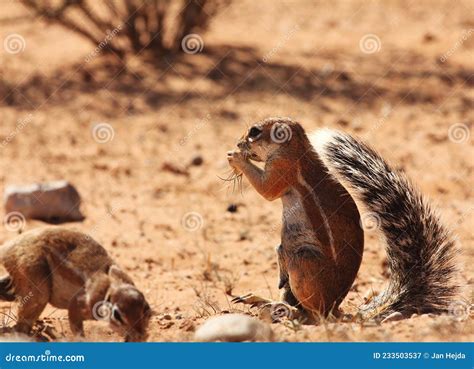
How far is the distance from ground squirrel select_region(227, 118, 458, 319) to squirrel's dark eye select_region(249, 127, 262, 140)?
1.66 feet

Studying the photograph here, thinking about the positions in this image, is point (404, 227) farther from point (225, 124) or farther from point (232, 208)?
point (225, 124)

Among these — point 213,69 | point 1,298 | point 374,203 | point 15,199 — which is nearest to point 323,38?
point 213,69

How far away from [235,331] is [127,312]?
0.75 metres

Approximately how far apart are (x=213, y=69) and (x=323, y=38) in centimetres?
276

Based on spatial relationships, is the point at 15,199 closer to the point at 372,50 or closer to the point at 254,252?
the point at 254,252

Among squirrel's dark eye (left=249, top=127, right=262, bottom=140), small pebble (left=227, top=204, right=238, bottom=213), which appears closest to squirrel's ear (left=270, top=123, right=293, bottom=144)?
squirrel's dark eye (left=249, top=127, right=262, bottom=140)

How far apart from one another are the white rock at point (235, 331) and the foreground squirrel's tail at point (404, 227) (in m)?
1.31

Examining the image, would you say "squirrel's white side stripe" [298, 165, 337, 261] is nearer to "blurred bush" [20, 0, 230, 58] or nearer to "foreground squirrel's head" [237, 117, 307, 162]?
"foreground squirrel's head" [237, 117, 307, 162]

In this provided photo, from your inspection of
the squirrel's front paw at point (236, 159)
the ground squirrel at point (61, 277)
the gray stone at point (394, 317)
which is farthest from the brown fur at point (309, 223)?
→ the ground squirrel at point (61, 277)

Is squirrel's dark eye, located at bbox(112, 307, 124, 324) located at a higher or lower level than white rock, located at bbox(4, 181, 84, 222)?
lower

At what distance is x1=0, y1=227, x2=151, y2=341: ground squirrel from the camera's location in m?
5.66

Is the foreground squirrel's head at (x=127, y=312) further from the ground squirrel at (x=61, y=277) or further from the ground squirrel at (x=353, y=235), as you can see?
the ground squirrel at (x=353, y=235)

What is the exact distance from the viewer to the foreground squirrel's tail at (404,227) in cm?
678

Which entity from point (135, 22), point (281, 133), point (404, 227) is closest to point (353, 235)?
point (404, 227)
